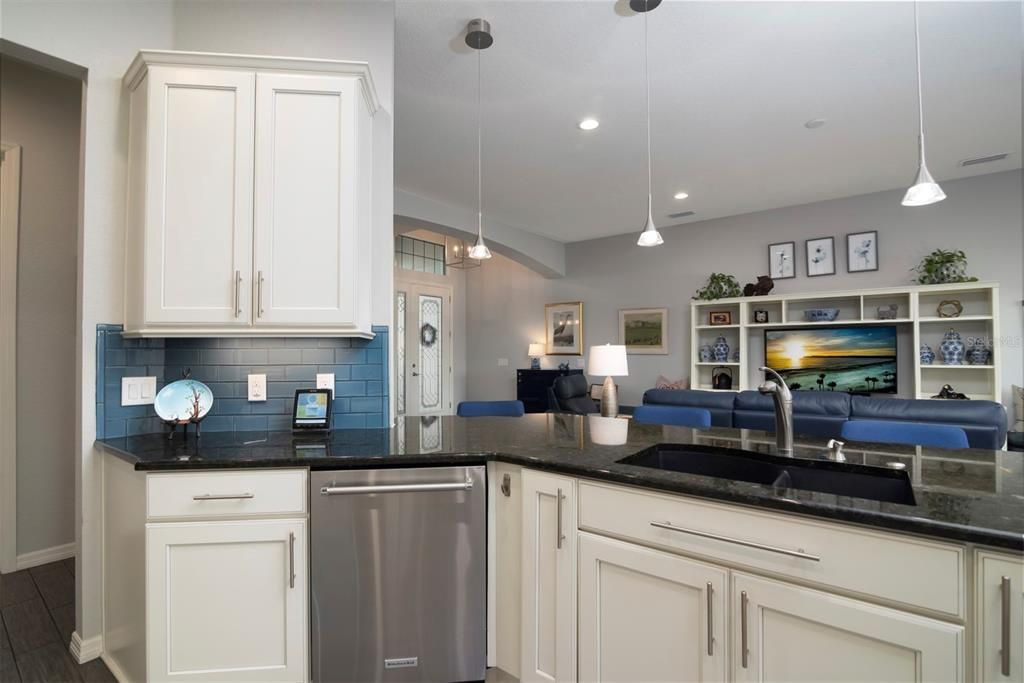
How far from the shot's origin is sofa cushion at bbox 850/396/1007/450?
2834mm

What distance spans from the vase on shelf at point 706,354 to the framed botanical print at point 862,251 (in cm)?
173

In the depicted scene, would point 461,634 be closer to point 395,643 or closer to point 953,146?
point 395,643

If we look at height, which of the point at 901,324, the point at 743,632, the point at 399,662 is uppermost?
the point at 901,324

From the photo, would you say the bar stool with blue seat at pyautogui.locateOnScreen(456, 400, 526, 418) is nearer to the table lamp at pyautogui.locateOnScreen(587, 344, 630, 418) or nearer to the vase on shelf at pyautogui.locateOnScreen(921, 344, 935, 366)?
the table lamp at pyautogui.locateOnScreen(587, 344, 630, 418)

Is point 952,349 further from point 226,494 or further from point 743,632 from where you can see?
point 226,494

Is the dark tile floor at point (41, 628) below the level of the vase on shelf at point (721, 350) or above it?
below

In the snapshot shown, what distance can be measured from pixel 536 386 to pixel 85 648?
5738 millimetres

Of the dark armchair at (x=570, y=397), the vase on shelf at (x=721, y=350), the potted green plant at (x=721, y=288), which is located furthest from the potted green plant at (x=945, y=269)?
the dark armchair at (x=570, y=397)

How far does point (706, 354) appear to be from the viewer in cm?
600

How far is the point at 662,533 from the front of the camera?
1.27 m

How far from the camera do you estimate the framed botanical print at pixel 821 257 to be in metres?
5.37

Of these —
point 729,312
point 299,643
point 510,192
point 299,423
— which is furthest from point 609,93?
point 729,312

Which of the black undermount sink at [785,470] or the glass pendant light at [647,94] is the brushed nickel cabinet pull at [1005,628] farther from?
the glass pendant light at [647,94]

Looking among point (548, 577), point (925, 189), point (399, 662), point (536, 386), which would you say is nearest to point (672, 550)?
point (548, 577)
